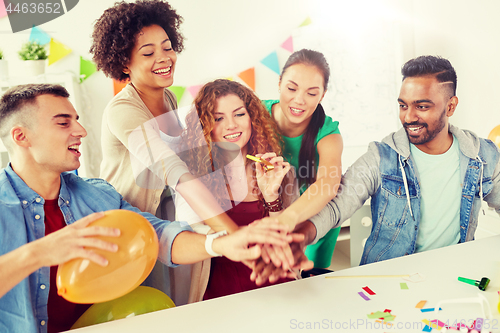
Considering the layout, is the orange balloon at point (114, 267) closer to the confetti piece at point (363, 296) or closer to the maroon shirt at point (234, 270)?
the maroon shirt at point (234, 270)

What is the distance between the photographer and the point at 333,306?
1147 millimetres

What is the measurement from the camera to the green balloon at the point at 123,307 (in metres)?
1.12

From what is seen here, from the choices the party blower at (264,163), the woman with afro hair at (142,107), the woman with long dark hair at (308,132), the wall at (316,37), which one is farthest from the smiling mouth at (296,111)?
the woman with afro hair at (142,107)

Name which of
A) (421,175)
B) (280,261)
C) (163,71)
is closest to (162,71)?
(163,71)

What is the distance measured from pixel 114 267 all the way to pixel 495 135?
1.74 m

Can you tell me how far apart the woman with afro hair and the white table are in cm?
34

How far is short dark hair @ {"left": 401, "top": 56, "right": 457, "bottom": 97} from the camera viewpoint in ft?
5.10

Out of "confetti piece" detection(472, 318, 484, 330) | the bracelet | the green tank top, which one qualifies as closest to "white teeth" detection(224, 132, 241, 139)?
the green tank top

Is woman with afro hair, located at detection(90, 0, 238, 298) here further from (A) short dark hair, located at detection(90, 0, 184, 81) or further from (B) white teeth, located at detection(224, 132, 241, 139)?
(B) white teeth, located at detection(224, 132, 241, 139)

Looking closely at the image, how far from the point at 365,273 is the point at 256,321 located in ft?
1.62

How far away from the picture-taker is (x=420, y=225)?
1605 millimetres

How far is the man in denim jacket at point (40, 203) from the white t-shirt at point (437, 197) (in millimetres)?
1265

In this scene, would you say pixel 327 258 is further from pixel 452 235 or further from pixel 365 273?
pixel 452 235

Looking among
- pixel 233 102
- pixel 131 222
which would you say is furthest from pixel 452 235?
pixel 131 222
